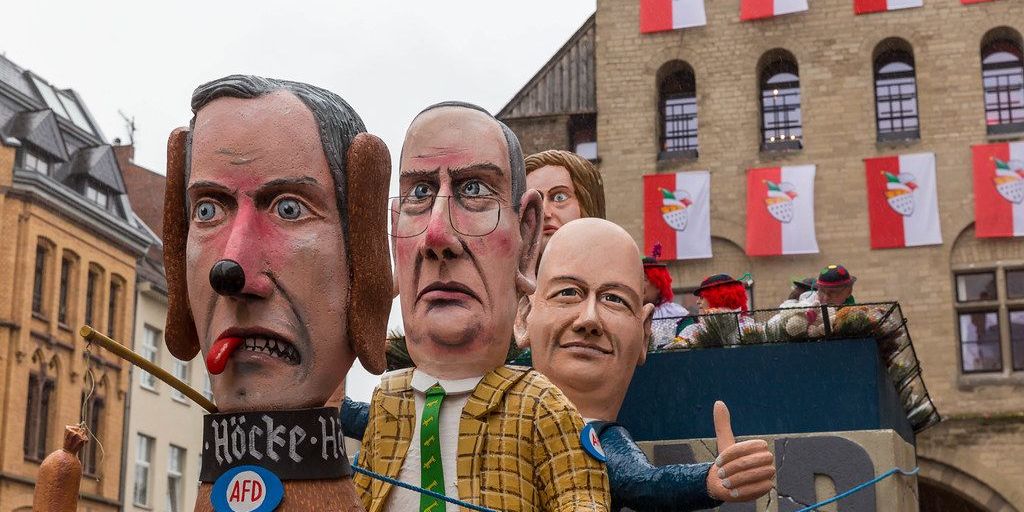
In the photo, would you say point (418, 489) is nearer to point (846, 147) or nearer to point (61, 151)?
point (846, 147)

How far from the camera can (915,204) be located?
18.5 meters

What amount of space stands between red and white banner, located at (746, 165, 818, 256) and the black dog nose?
16190 millimetres

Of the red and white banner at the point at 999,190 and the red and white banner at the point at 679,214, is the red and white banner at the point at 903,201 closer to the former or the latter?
the red and white banner at the point at 999,190

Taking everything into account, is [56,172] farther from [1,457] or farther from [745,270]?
[745,270]

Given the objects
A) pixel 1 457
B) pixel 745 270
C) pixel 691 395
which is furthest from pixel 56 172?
pixel 691 395

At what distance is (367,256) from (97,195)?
21.8 m

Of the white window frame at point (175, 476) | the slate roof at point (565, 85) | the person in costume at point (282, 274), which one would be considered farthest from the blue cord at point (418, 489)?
the white window frame at point (175, 476)

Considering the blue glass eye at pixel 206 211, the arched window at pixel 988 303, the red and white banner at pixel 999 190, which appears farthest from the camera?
the red and white banner at pixel 999 190

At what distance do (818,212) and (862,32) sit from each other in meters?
2.57

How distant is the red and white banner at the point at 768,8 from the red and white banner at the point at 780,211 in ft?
7.21

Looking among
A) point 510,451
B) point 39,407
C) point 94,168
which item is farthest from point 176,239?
point 94,168

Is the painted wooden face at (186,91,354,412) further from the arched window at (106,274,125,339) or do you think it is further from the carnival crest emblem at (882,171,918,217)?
the arched window at (106,274,125,339)

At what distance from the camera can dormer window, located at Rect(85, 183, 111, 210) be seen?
2349cm

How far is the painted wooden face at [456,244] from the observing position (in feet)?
12.3
